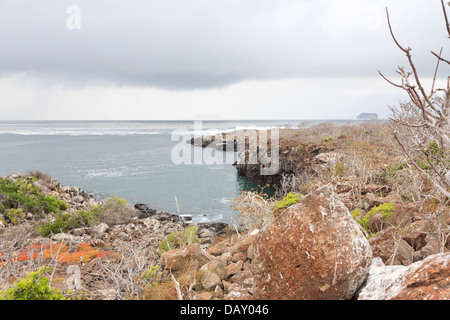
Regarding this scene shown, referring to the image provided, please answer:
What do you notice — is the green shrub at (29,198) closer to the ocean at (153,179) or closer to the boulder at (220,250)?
the ocean at (153,179)

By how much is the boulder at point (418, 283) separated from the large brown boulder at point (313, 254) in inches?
8.4

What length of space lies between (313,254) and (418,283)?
3.16 feet

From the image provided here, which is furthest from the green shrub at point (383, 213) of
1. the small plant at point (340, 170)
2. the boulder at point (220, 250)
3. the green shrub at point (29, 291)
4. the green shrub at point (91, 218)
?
the green shrub at point (91, 218)

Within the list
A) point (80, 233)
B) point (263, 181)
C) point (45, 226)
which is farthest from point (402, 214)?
point (263, 181)

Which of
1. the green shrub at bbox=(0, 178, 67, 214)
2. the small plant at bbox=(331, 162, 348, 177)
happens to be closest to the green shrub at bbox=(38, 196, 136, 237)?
the green shrub at bbox=(0, 178, 67, 214)

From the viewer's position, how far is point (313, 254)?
320cm

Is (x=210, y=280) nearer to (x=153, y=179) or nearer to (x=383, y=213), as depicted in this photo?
(x=383, y=213)

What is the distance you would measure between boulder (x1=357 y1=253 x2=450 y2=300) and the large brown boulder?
0.70ft

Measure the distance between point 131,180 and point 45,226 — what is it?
14.4 meters

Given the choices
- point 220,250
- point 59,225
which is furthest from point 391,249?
point 59,225

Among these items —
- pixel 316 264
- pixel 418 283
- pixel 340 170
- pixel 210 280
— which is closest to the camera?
pixel 418 283

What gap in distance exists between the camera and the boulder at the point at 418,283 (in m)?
2.54

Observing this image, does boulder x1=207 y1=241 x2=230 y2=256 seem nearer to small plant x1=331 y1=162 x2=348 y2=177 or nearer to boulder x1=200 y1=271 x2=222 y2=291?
boulder x1=200 y1=271 x2=222 y2=291
